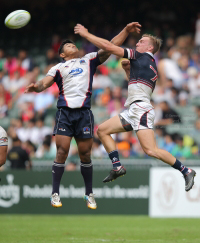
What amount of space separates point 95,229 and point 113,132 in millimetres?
3507

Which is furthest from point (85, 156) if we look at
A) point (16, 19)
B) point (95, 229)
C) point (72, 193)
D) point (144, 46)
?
point (72, 193)

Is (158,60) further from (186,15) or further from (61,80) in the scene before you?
(61,80)

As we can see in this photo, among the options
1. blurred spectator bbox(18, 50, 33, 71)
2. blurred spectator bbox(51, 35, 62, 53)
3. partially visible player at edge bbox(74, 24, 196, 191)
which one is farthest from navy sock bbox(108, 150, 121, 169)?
blurred spectator bbox(51, 35, 62, 53)

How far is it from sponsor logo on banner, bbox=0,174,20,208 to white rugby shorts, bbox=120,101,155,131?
23.7 feet

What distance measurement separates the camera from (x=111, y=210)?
1487cm

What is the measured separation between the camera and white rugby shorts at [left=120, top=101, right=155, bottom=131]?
8.75 metres

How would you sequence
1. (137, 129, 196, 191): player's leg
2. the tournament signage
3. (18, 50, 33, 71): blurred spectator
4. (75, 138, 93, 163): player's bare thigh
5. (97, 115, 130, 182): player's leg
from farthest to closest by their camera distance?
(18, 50, 33, 71): blurred spectator, the tournament signage, (75, 138, 93, 163): player's bare thigh, (97, 115, 130, 182): player's leg, (137, 129, 196, 191): player's leg

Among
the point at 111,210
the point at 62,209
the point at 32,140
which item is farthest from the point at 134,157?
the point at 32,140

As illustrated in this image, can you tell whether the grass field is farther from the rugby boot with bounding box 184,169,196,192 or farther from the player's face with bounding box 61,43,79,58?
the player's face with bounding box 61,43,79,58

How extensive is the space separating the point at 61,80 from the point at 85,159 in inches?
56.3

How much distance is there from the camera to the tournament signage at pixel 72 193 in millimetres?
14680

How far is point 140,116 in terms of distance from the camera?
8.77 metres

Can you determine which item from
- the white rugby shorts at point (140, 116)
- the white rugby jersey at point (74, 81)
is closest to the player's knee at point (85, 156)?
the white rugby jersey at point (74, 81)

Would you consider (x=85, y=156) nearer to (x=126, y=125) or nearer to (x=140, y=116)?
(x=126, y=125)
